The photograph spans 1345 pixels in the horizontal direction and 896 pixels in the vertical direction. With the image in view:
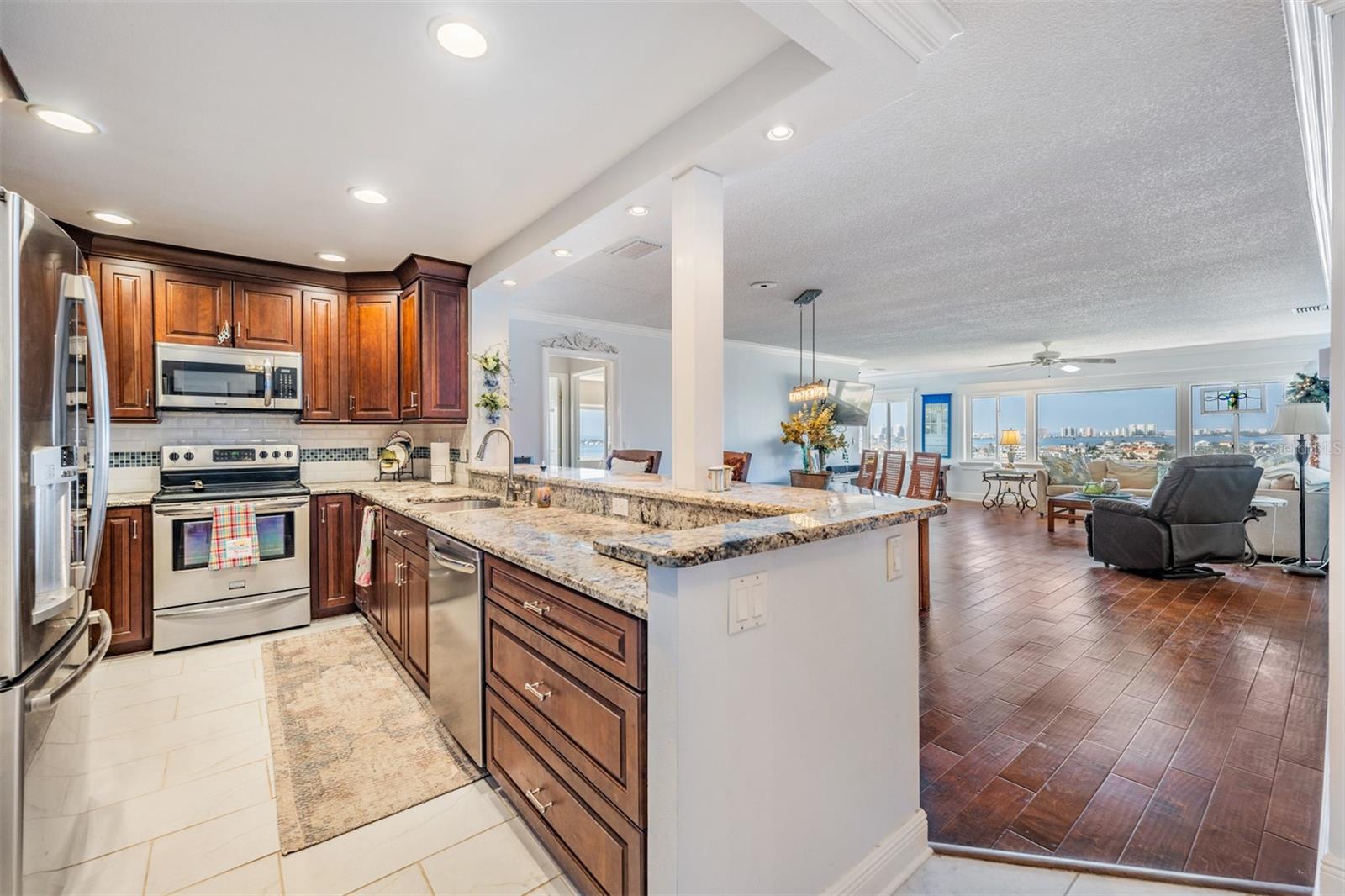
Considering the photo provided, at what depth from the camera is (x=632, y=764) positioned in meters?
1.29

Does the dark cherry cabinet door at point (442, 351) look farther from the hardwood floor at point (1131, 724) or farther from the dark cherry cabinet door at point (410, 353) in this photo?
the hardwood floor at point (1131, 724)

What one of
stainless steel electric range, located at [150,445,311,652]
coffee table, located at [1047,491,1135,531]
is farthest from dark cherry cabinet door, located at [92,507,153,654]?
coffee table, located at [1047,491,1135,531]

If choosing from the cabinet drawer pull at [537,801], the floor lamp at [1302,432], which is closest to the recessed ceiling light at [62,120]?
the cabinet drawer pull at [537,801]

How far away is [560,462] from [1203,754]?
18.3ft

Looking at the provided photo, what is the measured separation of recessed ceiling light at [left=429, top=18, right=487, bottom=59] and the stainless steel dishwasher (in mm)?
1641

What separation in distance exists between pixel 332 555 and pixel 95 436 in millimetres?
2302

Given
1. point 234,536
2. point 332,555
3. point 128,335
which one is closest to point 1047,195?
point 332,555

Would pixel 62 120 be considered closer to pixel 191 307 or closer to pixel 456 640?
pixel 191 307

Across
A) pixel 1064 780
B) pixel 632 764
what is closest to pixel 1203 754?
pixel 1064 780

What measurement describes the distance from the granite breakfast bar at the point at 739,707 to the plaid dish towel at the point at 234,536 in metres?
2.49

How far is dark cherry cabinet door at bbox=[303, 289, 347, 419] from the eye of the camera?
4.05m

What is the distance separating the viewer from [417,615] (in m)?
2.63

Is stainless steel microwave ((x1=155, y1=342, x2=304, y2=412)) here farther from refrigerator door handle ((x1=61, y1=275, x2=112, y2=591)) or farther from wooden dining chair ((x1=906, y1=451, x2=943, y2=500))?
wooden dining chair ((x1=906, y1=451, x2=943, y2=500))

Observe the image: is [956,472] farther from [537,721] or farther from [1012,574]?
[537,721]
